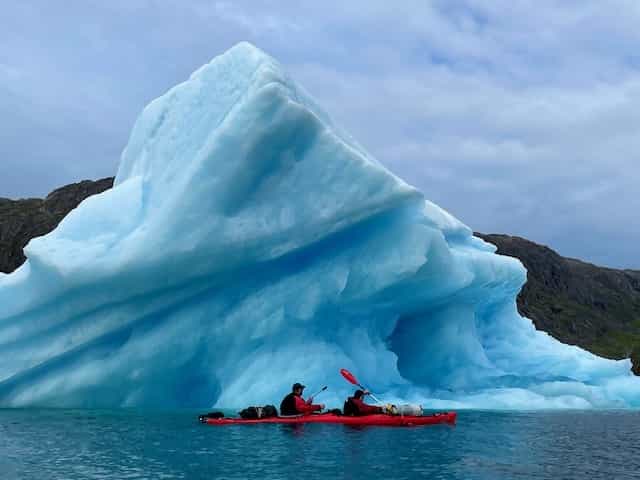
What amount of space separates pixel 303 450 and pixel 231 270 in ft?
24.8

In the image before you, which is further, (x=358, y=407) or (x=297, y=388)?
(x=297, y=388)

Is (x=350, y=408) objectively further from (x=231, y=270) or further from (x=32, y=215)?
(x=32, y=215)

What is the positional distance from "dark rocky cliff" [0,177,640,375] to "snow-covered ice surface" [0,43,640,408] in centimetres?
4399

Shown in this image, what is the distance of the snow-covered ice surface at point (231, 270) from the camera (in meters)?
17.8

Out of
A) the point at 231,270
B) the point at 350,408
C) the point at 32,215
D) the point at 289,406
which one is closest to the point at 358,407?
the point at 350,408

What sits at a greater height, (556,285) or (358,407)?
(556,285)

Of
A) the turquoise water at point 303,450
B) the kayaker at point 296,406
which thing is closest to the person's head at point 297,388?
the kayaker at point 296,406

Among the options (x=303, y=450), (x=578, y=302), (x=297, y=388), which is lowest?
(x=303, y=450)

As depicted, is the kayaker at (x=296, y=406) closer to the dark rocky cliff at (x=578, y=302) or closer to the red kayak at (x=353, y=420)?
the red kayak at (x=353, y=420)

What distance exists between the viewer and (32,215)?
220 feet

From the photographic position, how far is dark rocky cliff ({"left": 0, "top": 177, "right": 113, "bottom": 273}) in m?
61.8

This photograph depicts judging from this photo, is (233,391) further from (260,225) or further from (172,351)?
(260,225)

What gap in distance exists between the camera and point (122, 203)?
1980cm

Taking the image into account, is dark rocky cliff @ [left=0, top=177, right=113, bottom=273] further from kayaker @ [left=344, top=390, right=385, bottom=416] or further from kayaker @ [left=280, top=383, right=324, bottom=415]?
kayaker @ [left=344, top=390, right=385, bottom=416]
